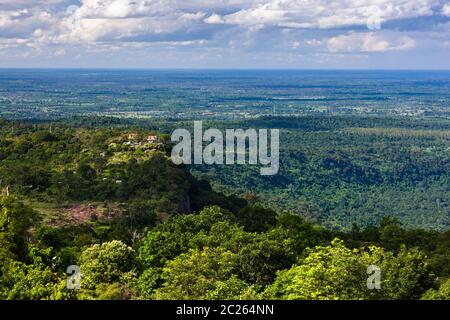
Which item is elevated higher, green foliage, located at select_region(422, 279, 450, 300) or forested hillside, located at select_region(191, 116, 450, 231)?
green foliage, located at select_region(422, 279, 450, 300)

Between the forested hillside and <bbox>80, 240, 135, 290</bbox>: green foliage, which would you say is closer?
<bbox>80, 240, 135, 290</bbox>: green foliage

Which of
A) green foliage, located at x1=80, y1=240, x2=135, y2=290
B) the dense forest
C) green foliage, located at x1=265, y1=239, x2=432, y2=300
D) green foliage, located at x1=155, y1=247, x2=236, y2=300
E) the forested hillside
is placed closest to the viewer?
green foliage, located at x1=155, y1=247, x2=236, y2=300

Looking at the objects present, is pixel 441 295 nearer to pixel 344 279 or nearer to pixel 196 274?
pixel 344 279

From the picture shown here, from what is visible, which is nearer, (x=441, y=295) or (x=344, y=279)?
(x=441, y=295)

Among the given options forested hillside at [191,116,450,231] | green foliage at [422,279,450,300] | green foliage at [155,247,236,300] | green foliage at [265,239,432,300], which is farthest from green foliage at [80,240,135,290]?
forested hillside at [191,116,450,231]

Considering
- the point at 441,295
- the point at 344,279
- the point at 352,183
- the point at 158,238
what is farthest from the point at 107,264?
the point at 352,183

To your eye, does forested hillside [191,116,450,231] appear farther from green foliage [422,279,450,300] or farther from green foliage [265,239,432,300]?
green foliage [422,279,450,300]

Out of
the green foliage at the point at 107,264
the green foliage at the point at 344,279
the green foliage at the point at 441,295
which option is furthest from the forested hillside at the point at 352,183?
the green foliage at the point at 441,295
